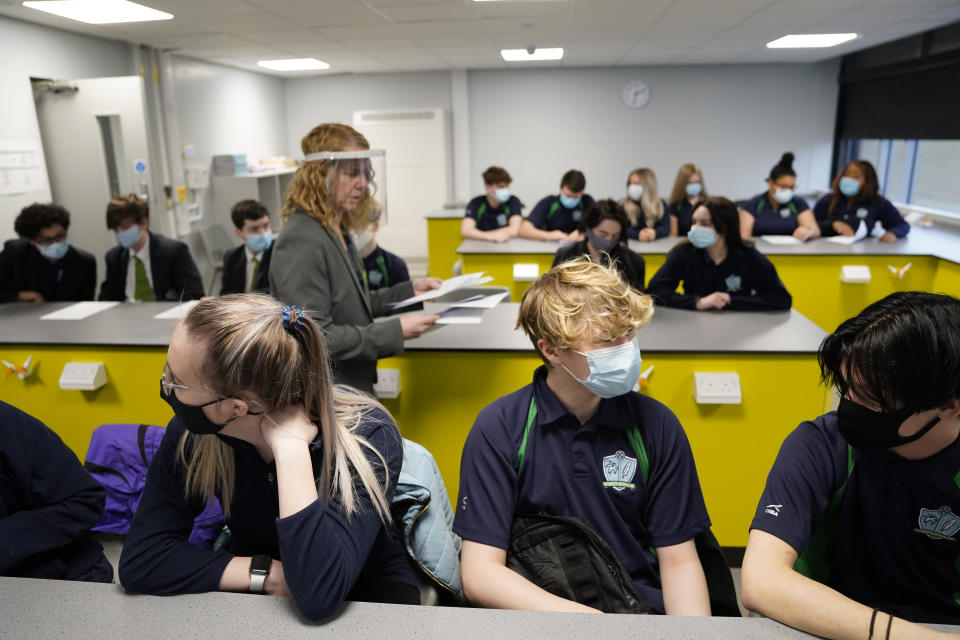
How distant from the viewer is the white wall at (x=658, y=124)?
7949 millimetres

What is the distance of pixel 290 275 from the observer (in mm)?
1852

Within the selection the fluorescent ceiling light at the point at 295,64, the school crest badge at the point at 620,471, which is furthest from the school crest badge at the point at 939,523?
the fluorescent ceiling light at the point at 295,64

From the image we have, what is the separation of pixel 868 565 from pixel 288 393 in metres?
1.09

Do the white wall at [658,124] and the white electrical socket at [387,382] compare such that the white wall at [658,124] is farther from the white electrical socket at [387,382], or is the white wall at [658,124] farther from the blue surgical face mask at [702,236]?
the white electrical socket at [387,382]

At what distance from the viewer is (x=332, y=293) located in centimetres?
196

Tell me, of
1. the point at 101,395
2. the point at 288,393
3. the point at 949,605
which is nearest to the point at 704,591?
the point at 949,605

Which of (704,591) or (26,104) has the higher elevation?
(26,104)

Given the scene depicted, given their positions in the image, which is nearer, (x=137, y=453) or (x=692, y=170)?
(x=137, y=453)

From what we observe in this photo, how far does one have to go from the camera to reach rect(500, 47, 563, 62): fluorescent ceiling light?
6.54 m

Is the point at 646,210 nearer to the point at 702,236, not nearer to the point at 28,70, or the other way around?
the point at 702,236

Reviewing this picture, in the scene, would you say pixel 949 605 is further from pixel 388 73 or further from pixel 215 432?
pixel 388 73

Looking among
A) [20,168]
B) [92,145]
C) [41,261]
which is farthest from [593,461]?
[92,145]

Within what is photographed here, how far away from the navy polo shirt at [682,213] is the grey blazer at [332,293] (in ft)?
13.5

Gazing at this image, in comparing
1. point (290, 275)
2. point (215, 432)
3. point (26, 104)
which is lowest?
point (215, 432)
